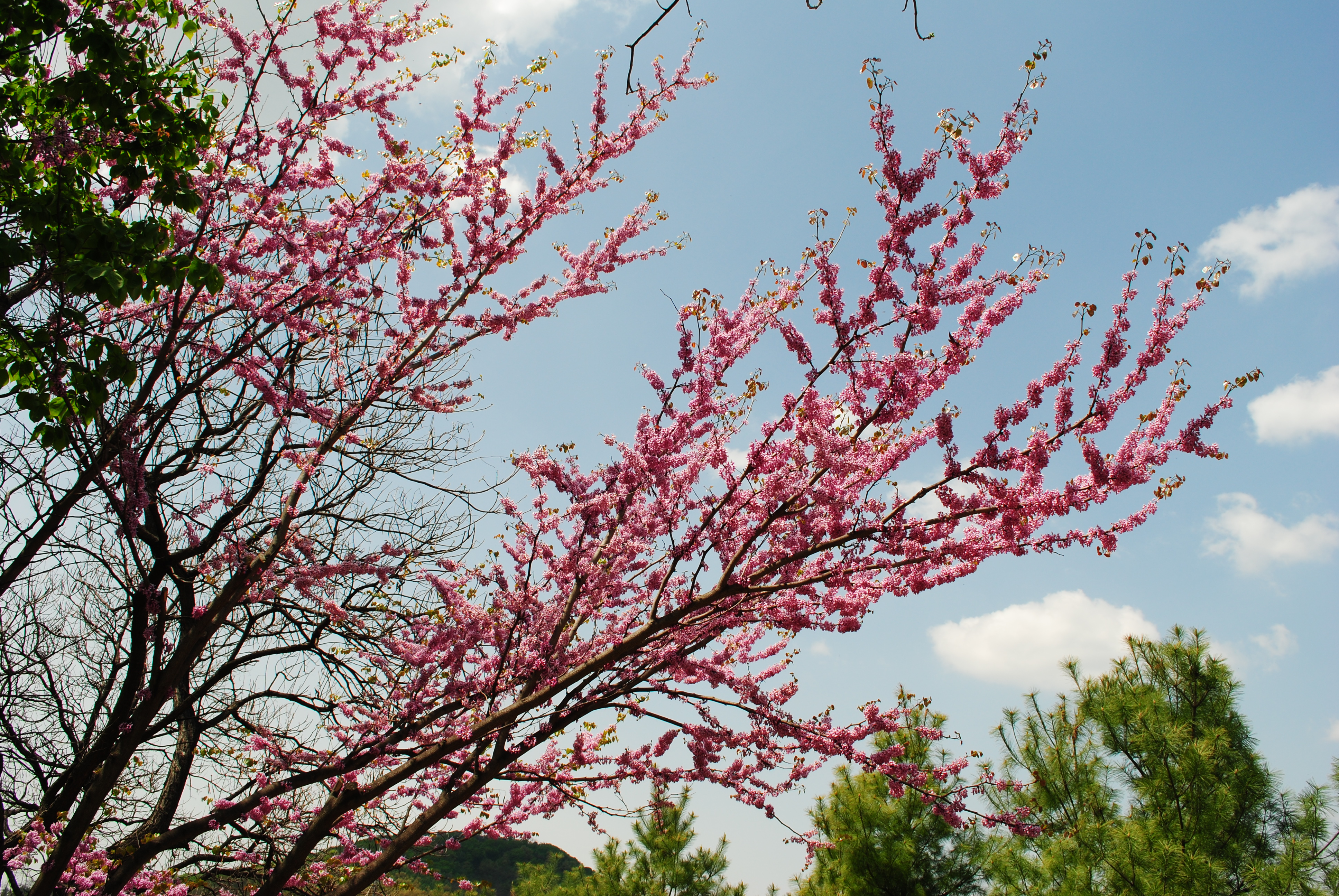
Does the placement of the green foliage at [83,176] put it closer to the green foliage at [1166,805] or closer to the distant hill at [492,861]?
the green foliage at [1166,805]

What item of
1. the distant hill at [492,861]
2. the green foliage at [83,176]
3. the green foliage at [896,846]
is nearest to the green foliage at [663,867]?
the green foliage at [896,846]

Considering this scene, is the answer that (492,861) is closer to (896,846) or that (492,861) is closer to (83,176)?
(896,846)

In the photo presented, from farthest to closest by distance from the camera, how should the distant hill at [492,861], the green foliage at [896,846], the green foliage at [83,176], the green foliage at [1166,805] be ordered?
1. the distant hill at [492,861]
2. the green foliage at [896,846]
3. the green foliage at [1166,805]
4. the green foliage at [83,176]

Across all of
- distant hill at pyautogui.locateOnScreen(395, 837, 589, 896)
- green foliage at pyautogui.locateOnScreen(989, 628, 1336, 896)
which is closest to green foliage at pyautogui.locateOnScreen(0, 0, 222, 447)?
green foliage at pyautogui.locateOnScreen(989, 628, 1336, 896)

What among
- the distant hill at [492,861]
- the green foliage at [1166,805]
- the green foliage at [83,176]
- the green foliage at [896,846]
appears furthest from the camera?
the distant hill at [492,861]

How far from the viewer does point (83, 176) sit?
4.77 m

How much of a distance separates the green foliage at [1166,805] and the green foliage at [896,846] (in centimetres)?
116

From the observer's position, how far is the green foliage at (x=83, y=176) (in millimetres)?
3842

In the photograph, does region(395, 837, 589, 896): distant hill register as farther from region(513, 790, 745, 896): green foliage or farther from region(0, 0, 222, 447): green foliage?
region(0, 0, 222, 447): green foliage

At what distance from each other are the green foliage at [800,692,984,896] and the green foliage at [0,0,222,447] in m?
10.0

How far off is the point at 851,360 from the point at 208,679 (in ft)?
25.5

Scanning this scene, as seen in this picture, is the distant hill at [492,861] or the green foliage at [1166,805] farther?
the distant hill at [492,861]

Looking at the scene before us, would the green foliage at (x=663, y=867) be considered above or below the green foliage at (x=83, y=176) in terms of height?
below

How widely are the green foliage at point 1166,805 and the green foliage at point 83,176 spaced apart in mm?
8642
